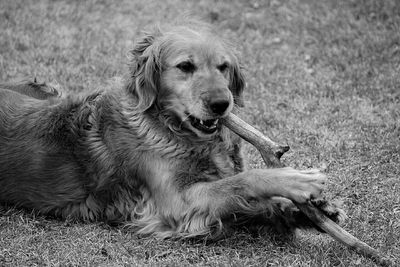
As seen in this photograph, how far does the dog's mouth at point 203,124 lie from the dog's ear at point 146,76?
355mm

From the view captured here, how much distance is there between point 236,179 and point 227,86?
74cm

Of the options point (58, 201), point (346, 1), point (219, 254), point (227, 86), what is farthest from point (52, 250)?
point (346, 1)

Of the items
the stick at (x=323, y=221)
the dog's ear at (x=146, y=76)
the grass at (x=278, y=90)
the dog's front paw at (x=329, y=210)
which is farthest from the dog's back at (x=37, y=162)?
the dog's front paw at (x=329, y=210)

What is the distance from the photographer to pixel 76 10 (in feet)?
32.5

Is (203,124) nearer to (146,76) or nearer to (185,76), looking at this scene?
(185,76)

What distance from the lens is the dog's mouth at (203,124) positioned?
→ 4742 millimetres

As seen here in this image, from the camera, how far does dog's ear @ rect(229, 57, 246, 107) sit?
5.06 metres

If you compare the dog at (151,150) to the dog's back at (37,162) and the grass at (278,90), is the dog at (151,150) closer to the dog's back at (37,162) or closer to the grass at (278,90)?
the dog's back at (37,162)

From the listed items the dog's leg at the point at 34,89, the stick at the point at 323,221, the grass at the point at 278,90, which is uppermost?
the stick at the point at 323,221

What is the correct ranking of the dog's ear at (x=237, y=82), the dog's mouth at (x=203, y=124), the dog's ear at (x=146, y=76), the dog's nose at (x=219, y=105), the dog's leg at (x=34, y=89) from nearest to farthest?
the dog's nose at (x=219, y=105) → the dog's mouth at (x=203, y=124) → the dog's ear at (x=146, y=76) → the dog's ear at (x=237, y=82) → the dog's leg at (x=34, y=89)

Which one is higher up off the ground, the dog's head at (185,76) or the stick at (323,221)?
the dog's head at (185,76)

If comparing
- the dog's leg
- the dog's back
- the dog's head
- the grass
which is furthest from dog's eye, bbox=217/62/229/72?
the dog's leg

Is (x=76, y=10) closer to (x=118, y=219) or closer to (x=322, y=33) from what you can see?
(x=322, y=33)

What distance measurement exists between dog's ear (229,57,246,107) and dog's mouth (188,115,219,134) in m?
0.47
